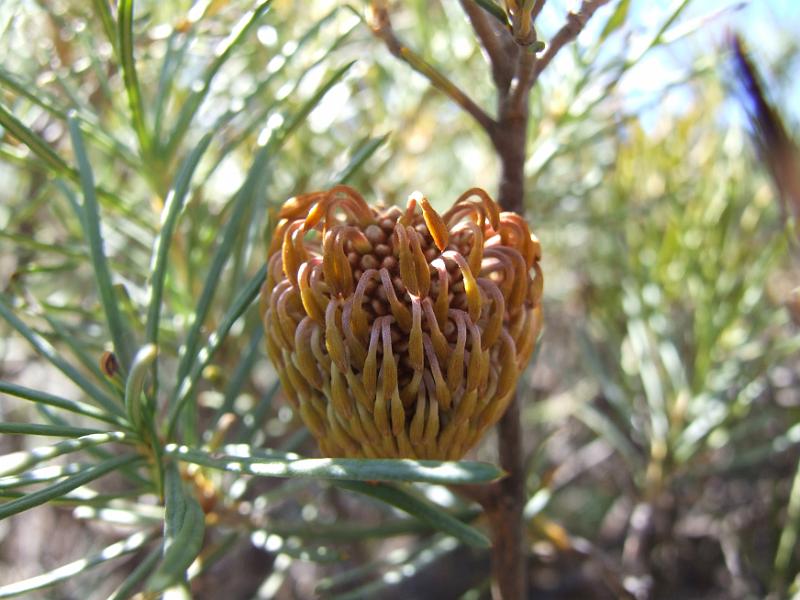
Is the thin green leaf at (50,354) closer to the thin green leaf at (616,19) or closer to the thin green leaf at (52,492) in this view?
the thin green leaf at (52,492)

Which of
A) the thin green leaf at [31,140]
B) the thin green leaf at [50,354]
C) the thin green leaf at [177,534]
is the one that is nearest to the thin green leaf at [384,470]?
the thin green leaf at [177,534]

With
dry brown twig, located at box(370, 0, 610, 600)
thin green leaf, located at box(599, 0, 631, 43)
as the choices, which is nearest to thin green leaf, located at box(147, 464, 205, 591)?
dry brown twig, located at box(370, 0, 610, 600)

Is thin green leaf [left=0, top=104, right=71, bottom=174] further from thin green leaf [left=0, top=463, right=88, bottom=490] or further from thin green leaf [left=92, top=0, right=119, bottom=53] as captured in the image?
thin green leaf [left=0, top=463, right=88, bottom=490]

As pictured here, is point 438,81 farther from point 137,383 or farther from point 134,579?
point 134,579

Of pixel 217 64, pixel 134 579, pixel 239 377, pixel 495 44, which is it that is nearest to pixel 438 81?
pixel 495 44

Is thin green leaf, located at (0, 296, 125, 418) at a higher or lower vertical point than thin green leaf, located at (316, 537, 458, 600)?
higher

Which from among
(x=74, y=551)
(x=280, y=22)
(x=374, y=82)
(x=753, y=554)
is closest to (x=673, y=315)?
(x=753, y=554)
